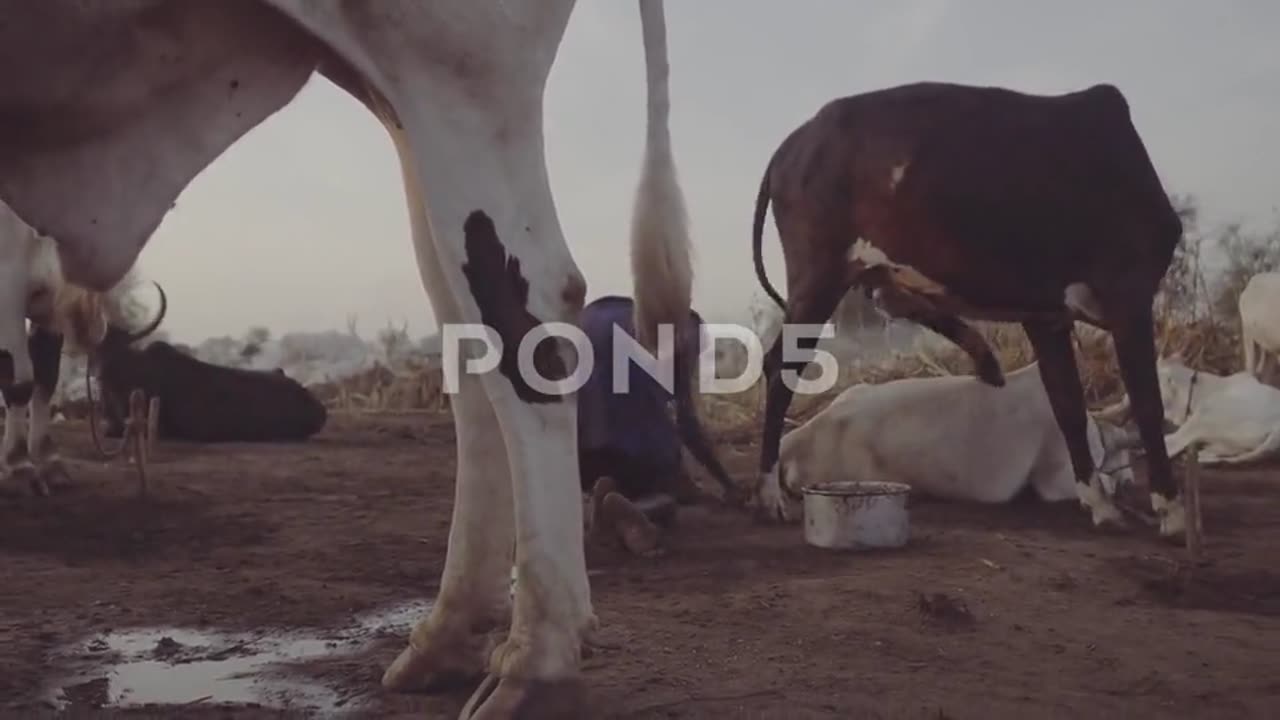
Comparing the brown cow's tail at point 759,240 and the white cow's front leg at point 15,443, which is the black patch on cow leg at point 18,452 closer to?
the white cow's front leg at point 15,443

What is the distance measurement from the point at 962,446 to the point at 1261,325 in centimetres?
486

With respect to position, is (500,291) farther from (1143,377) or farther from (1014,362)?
(1014,362)

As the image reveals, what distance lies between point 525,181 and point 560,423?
49 cm

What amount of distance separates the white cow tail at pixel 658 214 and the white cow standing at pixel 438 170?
0.43 metres

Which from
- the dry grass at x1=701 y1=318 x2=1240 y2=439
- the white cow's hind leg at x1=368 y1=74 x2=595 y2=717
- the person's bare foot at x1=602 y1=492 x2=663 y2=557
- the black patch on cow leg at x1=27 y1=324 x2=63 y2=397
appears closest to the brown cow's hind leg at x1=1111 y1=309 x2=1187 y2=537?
the person's bare foot at x1=602 y1=492 x2=663 y2=557

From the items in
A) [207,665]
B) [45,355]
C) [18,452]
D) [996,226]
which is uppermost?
[996,226]

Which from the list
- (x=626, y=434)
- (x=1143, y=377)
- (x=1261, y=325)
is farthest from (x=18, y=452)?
(x=1261, y=325)

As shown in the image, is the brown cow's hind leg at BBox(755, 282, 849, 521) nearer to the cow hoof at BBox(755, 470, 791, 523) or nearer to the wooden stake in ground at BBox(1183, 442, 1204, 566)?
the cow hoof at BBox(755, 470, 791, 523)

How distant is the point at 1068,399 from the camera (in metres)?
5.14

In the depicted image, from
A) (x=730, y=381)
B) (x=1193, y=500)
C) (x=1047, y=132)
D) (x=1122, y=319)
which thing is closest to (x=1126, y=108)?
(x=1047, y=132)

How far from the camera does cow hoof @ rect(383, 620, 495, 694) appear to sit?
2492mm

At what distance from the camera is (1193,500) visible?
3.76 metres

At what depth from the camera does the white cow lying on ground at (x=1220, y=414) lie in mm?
6934

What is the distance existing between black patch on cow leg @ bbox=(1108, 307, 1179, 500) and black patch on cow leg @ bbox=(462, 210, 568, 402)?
3159mm
